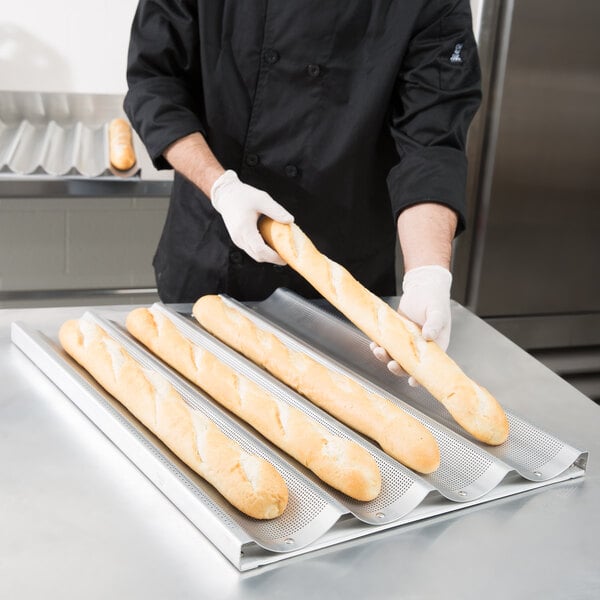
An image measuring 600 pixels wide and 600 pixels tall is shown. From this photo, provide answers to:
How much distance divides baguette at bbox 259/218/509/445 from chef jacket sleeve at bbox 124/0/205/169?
0.38 metres

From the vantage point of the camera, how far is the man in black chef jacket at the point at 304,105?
1.85m

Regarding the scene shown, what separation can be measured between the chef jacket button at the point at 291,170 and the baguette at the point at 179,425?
67 cm

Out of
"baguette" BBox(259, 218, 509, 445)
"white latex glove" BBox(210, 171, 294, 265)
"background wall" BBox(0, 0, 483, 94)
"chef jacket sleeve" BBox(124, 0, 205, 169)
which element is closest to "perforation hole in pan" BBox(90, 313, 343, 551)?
"baguette" BBox(259, 218, 509, 445)

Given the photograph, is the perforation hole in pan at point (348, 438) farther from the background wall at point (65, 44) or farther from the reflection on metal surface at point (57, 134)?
the background wall at point (65, 44)

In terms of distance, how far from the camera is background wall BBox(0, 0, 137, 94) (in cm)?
313

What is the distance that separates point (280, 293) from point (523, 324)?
193cm

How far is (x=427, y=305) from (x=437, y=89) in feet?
2.00

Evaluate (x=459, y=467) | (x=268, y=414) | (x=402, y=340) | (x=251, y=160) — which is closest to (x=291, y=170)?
(x=251, y=160)

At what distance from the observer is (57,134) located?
2930 mm

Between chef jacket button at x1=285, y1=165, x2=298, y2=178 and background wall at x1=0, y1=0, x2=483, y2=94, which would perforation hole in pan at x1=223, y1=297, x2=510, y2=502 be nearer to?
chef jacket button at x1=285, y1=165, x2=298, y2=178

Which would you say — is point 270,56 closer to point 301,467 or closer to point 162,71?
point 162,71

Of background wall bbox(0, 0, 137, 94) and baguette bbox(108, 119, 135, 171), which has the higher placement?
background wall bbox(0, 0, 137, 94)

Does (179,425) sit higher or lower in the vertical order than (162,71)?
lower

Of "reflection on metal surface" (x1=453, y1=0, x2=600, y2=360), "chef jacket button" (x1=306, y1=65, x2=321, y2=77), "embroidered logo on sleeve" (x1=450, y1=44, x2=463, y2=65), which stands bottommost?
"reflection on metal surface" (x1=453, y1=0, x2=600, y2=360)
